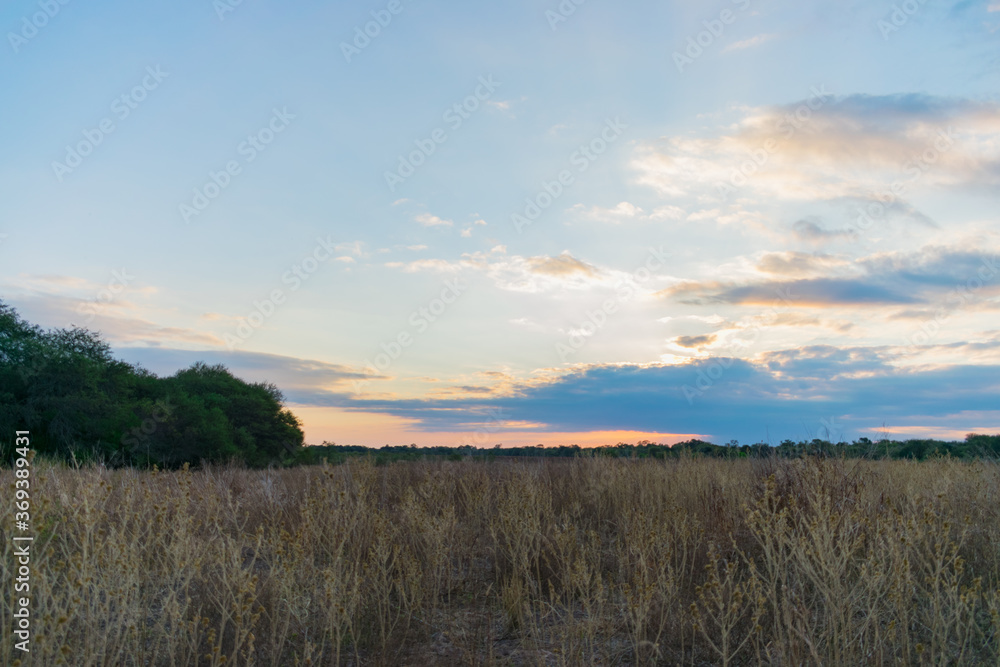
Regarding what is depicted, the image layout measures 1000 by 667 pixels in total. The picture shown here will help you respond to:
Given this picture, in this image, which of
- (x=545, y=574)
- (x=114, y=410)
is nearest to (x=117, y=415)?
(x=114, y=410)

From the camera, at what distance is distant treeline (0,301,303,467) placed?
78.5ft

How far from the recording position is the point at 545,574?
8.02 metres

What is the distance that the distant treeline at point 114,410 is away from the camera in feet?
78.5

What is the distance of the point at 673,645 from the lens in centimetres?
590

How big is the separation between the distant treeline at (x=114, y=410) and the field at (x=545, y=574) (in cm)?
1507

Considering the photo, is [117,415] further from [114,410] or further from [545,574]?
[545,574]

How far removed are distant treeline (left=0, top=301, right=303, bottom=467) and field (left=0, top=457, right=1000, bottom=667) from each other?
593 inches

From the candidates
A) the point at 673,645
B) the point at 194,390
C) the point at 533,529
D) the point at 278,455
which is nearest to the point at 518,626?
the point at 533,529

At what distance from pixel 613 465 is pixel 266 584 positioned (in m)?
7.15

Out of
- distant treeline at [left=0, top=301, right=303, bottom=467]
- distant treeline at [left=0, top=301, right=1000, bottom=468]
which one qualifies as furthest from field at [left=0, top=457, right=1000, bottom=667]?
distant treeline at [left=0, top=301, right=303, bottom=467]

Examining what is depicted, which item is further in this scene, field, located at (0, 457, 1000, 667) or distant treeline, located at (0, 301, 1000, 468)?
distant treeline, located at (0, 301, 1000, 468)

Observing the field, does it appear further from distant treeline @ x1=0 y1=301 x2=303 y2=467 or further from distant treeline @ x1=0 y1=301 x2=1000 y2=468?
distant treeline @ x1=0 y1=301 x2=303 y2=467

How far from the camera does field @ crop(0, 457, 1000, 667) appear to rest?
500 centimetres

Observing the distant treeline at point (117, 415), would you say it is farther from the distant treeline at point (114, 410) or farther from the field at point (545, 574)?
the field at point (545, 574)
